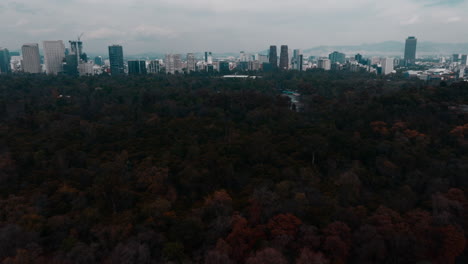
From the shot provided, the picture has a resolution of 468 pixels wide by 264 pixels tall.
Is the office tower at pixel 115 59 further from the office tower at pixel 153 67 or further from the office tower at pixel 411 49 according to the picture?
the office tower at pixel 411 49

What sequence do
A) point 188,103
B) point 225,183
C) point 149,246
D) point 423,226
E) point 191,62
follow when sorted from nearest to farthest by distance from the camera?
point 149,246, point 423,226, point 225,183, point 188,103, point 191,62

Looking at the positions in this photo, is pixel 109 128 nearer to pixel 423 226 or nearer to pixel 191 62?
pixel 423 226

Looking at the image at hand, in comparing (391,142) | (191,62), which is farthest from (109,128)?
(191,62)

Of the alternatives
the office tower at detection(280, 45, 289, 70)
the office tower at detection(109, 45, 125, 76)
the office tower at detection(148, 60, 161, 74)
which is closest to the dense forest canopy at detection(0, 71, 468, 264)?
the office tower at detection(148, 60, 161, 74)

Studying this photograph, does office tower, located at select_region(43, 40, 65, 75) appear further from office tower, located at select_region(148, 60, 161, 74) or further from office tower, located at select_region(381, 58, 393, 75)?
office tower, located at select_region(381, 58, 393, 75)

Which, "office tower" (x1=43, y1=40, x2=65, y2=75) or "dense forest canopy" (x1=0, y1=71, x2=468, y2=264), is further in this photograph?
"office tower" (x1=43, y1=40, x2=65, y2=75)

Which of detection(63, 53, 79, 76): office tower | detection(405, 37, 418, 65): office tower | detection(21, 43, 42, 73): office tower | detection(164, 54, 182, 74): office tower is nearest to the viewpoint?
detection(63, 53, 79, 76): office tower
